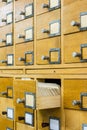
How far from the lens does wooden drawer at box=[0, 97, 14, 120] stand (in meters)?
1.81

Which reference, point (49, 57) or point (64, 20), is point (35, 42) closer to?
point (49, 57)

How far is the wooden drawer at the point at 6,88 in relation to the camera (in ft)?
5.98

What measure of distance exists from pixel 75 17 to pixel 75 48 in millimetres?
142

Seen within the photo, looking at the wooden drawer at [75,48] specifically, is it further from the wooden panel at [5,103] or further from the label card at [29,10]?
the wooden panel at [5,103]

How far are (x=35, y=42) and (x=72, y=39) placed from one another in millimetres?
321

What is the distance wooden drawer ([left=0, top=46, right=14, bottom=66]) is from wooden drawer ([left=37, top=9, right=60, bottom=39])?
35 cm

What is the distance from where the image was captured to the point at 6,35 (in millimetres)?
1928

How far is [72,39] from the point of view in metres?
1.34

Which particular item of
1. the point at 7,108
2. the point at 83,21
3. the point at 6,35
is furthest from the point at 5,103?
the point at 83,21

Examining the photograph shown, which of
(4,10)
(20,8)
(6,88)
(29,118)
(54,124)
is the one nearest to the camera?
(54,124)

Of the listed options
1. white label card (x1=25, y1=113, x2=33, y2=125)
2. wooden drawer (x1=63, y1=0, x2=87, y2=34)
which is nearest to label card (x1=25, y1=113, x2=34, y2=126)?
white label card (x1=25, y1=113, x2=33, y2=125)

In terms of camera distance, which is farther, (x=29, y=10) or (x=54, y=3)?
(x=29, y=10)

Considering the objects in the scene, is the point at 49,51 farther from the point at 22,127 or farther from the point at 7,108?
the point at 7,108

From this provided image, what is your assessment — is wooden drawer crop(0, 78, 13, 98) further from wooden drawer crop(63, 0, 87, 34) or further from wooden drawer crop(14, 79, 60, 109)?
wooden drawer crop(63, 0, 87, 34)
